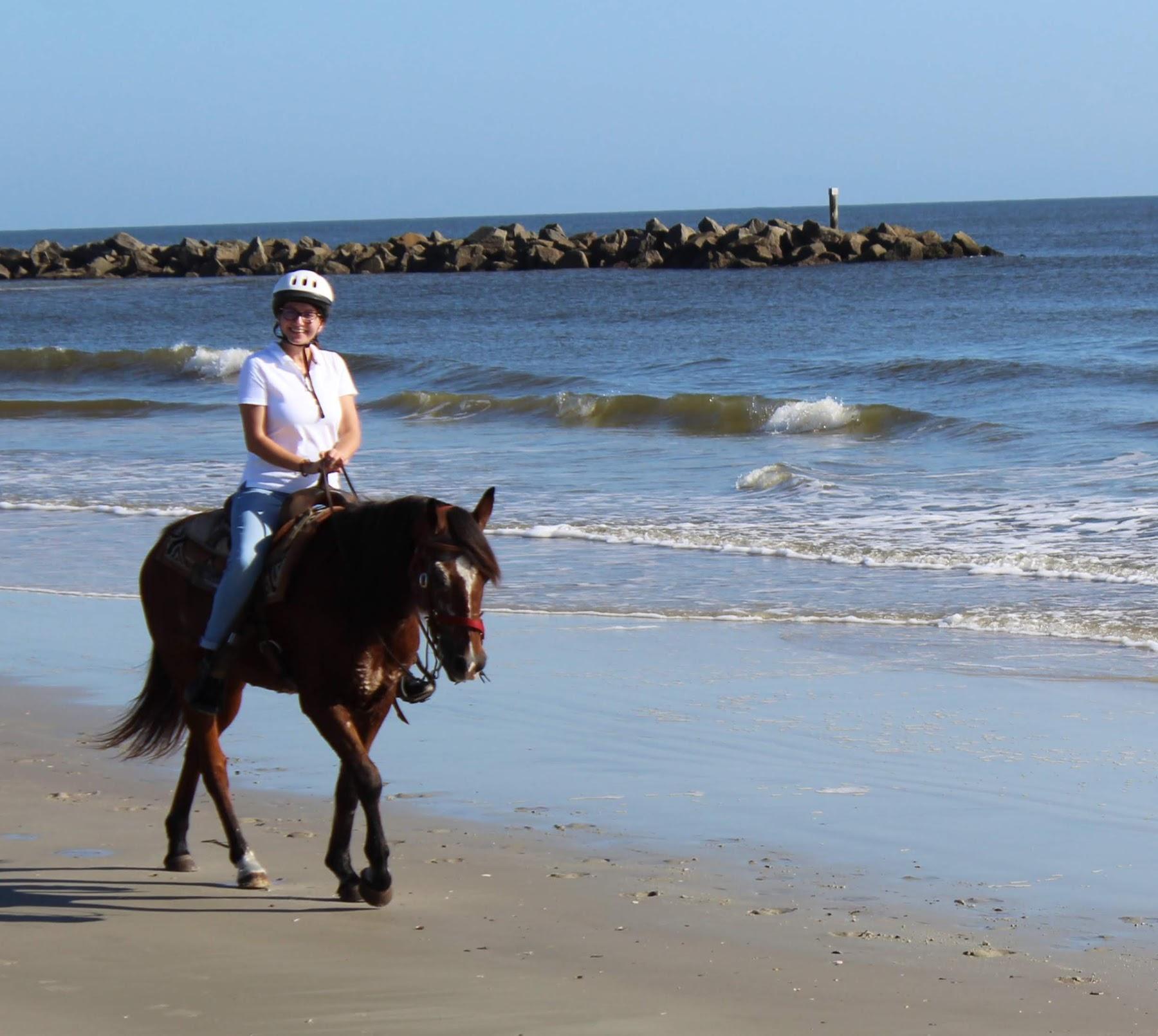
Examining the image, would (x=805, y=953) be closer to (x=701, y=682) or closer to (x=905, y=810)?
(x=905, y=810)

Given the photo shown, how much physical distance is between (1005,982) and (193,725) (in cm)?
245

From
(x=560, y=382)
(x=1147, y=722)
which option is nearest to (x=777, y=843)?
(x=1147, y=722)

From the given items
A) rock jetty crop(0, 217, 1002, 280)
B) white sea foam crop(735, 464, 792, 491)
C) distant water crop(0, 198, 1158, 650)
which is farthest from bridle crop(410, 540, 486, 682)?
rock jetty crop(0, 217, 1002, 280)

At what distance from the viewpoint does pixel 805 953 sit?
13.2ft

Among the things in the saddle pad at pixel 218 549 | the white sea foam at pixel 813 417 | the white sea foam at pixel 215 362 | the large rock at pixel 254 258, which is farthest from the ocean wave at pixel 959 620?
the large rock at pixel 254 258

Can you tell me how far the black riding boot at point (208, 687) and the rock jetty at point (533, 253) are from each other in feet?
189

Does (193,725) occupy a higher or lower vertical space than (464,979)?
higher

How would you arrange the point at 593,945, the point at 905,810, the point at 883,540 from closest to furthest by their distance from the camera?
the point at 593,945
the point at 905,810
the point at 883,540

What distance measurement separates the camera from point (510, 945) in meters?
4.14

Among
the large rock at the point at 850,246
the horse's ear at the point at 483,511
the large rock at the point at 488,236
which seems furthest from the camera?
the large rock at the point at 488,236

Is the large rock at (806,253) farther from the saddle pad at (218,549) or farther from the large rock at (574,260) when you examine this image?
the saddle pad at (218,549)

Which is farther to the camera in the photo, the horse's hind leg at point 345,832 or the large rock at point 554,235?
the large rock at point 554,235

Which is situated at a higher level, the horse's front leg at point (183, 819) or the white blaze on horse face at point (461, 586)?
the white blaze on horse face at point (461, 586)

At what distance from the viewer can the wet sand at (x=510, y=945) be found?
3.65 meters
